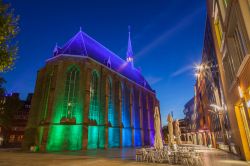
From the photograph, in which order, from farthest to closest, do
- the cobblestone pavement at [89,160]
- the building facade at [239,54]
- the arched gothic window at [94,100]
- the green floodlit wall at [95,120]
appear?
the arched gothic window at [94,100] → the green floodlit wall at [95,120] → the cobblestone pavement at [89,160] → the building facade at [239,54]

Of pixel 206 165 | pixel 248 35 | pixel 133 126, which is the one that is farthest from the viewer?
pixel 133 126

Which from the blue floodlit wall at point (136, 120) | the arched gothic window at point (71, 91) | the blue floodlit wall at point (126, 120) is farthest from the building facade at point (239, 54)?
the blue floodlit wall at point (136, 120)

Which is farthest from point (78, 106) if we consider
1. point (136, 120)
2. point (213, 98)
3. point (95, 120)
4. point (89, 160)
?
point (213, 98)

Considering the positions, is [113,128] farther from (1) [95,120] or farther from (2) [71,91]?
(2) [71,91]

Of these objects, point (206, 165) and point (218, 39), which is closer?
point (206, 165)

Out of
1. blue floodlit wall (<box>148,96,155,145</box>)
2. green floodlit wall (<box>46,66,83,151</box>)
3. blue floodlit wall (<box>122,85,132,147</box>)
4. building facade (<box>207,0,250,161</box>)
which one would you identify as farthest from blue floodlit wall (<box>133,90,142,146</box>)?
building facade (<box>207,0,250,161</box>)

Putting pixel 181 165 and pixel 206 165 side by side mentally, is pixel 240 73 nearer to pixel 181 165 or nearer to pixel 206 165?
pixel 206 165

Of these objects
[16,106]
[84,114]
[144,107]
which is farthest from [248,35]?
[16,106]

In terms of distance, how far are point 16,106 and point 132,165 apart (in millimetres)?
43082

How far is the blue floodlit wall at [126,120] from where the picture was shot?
34.9m

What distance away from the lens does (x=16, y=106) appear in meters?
42.1

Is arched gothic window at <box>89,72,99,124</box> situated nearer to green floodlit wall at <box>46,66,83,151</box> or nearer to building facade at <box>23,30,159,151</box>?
building facade at <box>23,30,159,151</box>

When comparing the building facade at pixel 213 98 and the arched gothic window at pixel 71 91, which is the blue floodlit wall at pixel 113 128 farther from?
the building facade at pixel 213 98

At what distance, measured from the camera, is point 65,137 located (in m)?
24.7
